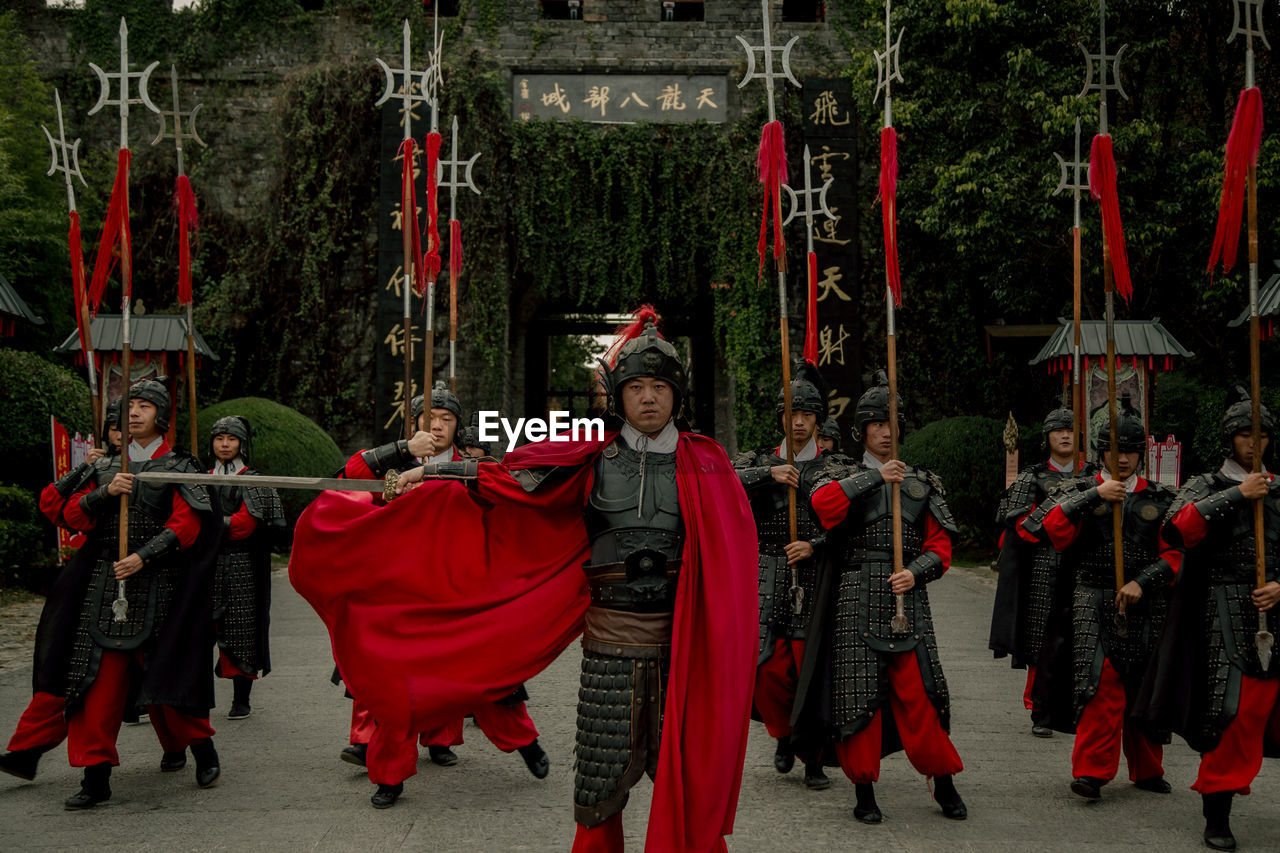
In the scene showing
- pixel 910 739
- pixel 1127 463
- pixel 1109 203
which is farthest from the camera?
pixel 1127 463

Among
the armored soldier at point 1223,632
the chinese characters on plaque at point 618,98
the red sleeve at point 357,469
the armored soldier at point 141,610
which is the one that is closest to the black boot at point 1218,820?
the armored soldier at point 1223,632

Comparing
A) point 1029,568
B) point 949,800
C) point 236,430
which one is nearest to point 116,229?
point 236,430

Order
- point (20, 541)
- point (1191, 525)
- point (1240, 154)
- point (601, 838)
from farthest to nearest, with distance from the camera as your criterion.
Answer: point (20, 541)
point (1240, 154)
point (1191, 525)
point (601, 838)

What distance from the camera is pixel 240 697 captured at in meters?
6.38

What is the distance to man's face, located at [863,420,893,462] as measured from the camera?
190 inches

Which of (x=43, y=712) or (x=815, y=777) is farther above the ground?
(x=43, y=712)

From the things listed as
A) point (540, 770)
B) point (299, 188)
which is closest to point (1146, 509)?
point (540, 770)

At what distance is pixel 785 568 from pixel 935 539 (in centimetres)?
95

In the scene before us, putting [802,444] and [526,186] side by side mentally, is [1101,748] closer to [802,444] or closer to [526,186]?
[802,444]

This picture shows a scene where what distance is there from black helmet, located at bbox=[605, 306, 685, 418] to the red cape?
0.17m

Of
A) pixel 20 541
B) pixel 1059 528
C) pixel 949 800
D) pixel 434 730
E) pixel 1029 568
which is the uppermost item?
pixel 1059 528

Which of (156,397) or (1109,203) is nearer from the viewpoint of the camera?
(156,397)

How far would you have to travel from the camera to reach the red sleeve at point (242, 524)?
623 cm

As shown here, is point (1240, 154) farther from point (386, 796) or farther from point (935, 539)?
point (386, 796)
